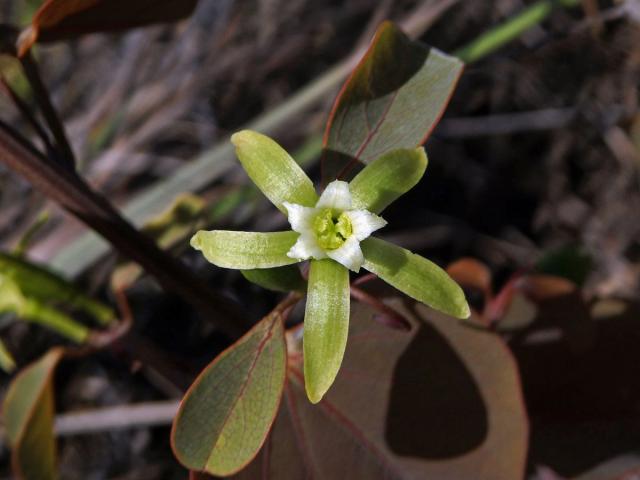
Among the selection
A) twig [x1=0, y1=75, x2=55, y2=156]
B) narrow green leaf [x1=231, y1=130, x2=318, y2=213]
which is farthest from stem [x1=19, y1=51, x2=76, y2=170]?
narrow green leaf [x1=231, y1=130, x2=318, y2=213]

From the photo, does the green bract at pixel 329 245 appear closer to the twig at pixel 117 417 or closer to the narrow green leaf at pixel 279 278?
the narrow green leaf at pixel 279 278

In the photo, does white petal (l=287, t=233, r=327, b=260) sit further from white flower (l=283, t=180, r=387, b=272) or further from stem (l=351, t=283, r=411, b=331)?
stem (l=351, t=283, r=411, b=331)

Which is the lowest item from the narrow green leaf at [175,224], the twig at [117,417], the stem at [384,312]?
the twig at [117,417]

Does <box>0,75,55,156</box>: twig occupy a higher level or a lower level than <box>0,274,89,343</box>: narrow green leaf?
higher

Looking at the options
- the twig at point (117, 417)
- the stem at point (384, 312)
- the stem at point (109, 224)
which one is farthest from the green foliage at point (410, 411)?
the twig at point (117, 417)

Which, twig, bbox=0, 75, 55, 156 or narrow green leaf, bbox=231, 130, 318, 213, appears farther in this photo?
twig, bbox=0, 75, 55, 156

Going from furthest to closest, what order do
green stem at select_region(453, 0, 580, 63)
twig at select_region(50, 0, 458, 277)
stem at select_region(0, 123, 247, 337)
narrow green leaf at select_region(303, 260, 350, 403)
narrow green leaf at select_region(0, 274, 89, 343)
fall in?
twig at select_region(50, 0, 458, 277)
green stem at select_region(453, 0, 580, 63)
narrow green leaf at select_region(0, 274, 89, 343)
stem at select_region(0, 123, 247, 337)
narrow green leaf at select_region(303, 260, 350, 403)

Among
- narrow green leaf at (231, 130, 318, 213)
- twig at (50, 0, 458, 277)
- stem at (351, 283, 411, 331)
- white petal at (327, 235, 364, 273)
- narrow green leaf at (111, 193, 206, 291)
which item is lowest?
twig at (50, 0, 458, 277)
